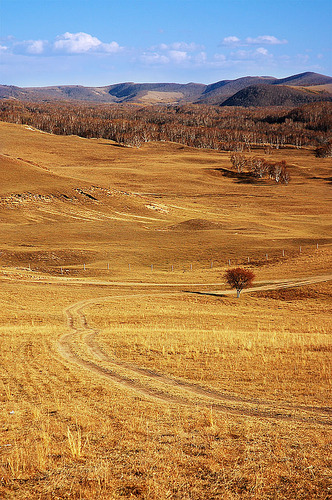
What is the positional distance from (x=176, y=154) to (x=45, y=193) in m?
101

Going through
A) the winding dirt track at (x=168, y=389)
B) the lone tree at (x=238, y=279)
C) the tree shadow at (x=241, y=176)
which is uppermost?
the tree shadow at (x=241, y=176)

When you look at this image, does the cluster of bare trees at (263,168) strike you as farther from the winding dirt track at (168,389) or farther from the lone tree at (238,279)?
the winding dirt track at (168,389)

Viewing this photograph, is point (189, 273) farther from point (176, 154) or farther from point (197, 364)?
point (176, 154)

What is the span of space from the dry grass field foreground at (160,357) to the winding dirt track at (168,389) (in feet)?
0.29

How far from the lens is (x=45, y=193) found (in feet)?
315

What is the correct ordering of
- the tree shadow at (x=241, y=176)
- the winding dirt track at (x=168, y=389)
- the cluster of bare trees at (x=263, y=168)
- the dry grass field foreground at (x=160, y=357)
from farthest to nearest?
the tree shadow at (x=241, y=176)
the cluster of bare trees at (x=263, y=168)
the winding dirt track at (x=168, y=389)
the dry grass field foreground at (x=160, y=357)

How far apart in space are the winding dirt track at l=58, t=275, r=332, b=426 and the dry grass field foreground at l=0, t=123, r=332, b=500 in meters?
0.09

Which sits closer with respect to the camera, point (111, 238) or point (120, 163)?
point (111, 238)

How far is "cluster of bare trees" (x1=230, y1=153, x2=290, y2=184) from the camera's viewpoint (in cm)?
14612

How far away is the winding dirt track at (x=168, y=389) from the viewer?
45.8 feet

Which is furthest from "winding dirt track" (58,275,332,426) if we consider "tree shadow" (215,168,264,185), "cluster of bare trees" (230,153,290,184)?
"cluster of bare trees" (230,153,290,184)

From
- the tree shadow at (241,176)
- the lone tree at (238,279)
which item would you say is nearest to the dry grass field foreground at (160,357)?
the lone tree at (238,279)

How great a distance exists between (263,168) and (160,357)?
137145 mm

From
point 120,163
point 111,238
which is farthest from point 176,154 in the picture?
point 111,238
